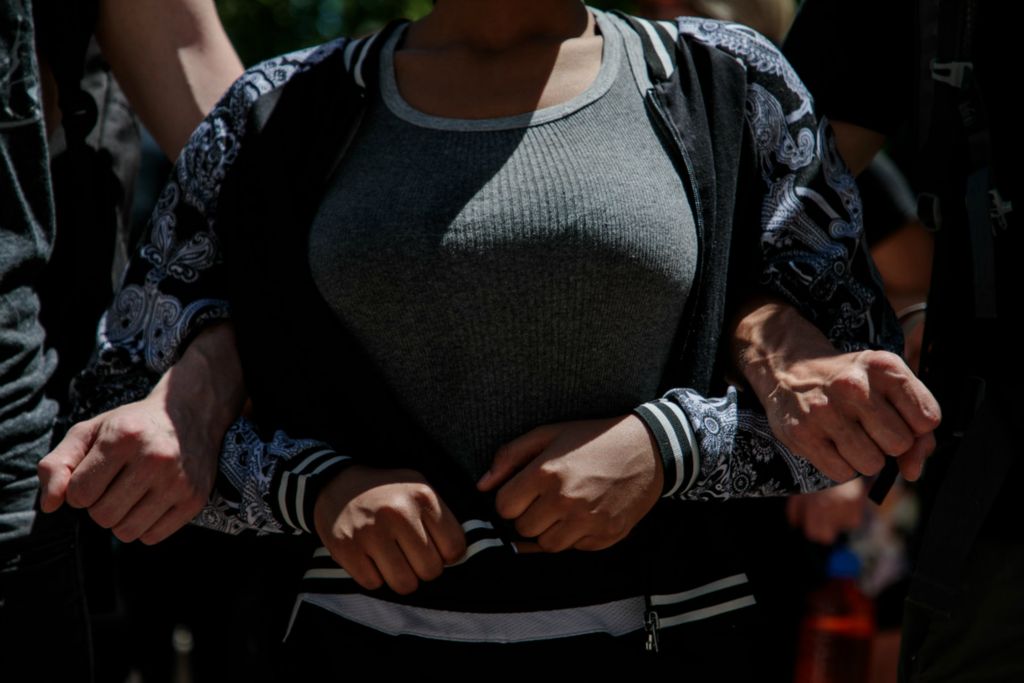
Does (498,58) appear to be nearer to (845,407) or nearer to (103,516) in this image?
(845,407)

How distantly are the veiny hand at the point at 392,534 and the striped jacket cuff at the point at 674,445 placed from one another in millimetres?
297

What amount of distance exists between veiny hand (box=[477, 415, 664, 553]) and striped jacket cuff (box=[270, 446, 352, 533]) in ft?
0.72

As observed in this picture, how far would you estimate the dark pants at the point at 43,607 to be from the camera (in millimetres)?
1924

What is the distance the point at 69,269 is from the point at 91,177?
0.16 m

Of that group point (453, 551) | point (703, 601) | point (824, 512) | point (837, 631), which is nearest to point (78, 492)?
point (453, 551)

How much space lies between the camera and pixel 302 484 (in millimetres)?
1812

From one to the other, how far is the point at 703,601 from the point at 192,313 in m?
0.87

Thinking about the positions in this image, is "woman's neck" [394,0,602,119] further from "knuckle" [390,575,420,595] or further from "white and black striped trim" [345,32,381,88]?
"knuckle" [390,575,420,595]

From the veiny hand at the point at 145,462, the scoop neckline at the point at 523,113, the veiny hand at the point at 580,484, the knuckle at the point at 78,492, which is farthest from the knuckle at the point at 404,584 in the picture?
the scoop neckline at the point at 523,113

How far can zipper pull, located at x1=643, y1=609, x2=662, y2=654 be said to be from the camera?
1811 millimetres

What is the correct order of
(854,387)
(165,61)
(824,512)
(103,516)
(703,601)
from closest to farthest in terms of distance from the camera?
1. (854,387)
2. (103,516)
3. (703,601)
4. (165,61)
5. (824,512)

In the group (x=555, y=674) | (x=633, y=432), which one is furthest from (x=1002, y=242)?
(x=555, y=674)

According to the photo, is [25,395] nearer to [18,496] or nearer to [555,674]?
[18,496]

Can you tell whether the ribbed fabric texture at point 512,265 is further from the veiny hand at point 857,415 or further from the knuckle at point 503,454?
the veiny hand at point 857,415
